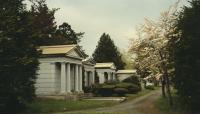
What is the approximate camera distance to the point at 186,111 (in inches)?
1308

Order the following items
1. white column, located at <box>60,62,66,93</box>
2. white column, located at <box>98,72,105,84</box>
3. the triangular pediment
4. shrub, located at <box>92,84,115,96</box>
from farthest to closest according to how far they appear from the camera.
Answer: white column, located at <box>98,72,105,84</box> < shrub, located at <box>92,84,115,96</box> < the triangular pediment < white column, located at <box>60,62,66,93</box>

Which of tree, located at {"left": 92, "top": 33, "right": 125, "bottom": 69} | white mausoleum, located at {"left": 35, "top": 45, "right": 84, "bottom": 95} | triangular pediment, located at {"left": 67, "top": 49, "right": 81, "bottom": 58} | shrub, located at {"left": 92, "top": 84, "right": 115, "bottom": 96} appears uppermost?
tree, located at {"left": 92, "top": 33, "right": 125, "bottom": 69}

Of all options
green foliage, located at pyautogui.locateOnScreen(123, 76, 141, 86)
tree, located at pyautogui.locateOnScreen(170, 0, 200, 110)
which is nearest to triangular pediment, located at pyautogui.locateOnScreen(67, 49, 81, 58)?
tree, located at pyautogui.locateOnScreen(170, 0, 200, 110)

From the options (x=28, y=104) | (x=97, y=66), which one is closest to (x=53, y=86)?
(x=28, y=104)

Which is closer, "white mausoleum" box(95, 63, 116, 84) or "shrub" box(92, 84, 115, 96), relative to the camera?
"shrub" box(92, 84, 115, 96)

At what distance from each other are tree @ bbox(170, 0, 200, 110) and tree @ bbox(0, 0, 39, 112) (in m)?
11.8

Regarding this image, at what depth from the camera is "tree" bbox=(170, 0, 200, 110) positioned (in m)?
30.7

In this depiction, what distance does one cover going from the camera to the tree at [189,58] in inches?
1207

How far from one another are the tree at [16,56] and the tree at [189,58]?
38.8ft

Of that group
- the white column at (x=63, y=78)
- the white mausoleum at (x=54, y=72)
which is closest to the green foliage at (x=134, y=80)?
the white mausoleum at (x=54, y=72)

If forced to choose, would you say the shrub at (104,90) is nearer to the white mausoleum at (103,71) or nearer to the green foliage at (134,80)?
the green foliage at (134,80)

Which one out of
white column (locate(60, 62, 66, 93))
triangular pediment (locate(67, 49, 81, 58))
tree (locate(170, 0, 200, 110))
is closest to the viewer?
tree (locate(170, 0, 200, 110))

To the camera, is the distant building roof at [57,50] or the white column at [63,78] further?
the distant building roof at [57,50]

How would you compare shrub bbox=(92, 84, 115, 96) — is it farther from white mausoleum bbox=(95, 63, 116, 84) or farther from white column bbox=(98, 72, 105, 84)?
white column bbox=(98, 72, 105, 84)
